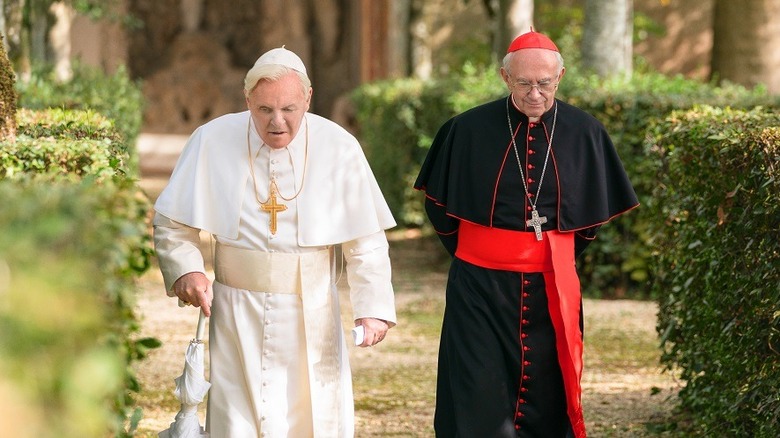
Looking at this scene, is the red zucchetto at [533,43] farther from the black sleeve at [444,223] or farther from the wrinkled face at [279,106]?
the wrinkled face at [279,106]

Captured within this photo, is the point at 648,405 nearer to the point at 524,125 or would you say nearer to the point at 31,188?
the point at 524,125

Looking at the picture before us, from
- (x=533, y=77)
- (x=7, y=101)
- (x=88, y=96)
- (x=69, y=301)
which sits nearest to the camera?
(x=69, y=301)

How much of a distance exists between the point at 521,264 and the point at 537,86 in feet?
2.22

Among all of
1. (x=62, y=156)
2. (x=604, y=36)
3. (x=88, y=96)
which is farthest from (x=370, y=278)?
(x=604, y=36)

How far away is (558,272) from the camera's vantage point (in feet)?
17.3

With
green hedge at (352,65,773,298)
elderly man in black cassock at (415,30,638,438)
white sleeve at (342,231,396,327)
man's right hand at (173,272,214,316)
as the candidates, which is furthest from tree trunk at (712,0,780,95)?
man's right hand at (173,272,214,316)

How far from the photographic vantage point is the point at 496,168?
5410 millimetres

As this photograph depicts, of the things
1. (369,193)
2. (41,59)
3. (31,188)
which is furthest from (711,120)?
(41,59)

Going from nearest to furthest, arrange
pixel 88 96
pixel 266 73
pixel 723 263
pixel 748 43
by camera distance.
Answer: pixel 266 73 → pixel 723 263 → pixel 88 96 → pixel 748 43

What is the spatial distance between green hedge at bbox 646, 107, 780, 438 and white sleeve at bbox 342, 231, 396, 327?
4.62ft

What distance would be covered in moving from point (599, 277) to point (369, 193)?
643cm

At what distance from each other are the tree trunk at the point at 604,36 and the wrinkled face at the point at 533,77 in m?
7.43

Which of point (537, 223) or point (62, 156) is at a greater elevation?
point (62, 156)

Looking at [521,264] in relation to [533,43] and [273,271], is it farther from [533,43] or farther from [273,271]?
[273,271]
